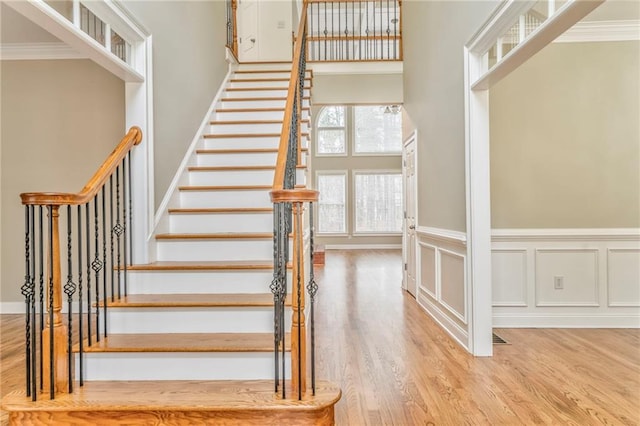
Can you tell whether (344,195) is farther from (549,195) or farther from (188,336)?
(188,336)

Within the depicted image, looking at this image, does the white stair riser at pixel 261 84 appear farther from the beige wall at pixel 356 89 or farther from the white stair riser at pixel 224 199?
the white stair riser at pixel 224 199

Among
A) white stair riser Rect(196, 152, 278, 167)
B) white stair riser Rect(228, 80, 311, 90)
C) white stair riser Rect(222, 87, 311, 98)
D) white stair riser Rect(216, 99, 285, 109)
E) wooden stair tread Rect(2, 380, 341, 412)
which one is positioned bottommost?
wooden stair tread Rect(2, 380, 341, 412)

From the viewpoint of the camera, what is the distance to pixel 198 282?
2.67 m

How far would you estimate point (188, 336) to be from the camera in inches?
92.3

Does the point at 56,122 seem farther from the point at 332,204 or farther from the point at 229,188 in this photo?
the point at 332,204

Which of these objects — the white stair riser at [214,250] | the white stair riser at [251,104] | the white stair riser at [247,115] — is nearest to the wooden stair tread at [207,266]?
the white stair riser at [214,250]

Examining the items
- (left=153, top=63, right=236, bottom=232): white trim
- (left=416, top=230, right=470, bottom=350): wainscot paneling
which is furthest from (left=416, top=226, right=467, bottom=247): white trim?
(left=153, top=63, right=236, bottom=232): white trim

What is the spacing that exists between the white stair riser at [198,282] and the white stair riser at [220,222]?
59 cm

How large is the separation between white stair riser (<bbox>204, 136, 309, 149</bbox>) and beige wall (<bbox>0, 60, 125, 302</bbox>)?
86 cm

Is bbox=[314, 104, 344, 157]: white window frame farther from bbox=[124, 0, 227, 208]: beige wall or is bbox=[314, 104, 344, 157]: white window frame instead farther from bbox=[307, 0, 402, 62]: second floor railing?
bbox=[124, 0, 227, 208]: beige wall

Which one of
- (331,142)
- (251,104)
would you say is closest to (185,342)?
(251,104)

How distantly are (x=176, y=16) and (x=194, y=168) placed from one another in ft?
4.39

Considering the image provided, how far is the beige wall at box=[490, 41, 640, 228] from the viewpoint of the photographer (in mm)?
3654

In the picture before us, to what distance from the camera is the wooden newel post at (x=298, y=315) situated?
6.45ft
